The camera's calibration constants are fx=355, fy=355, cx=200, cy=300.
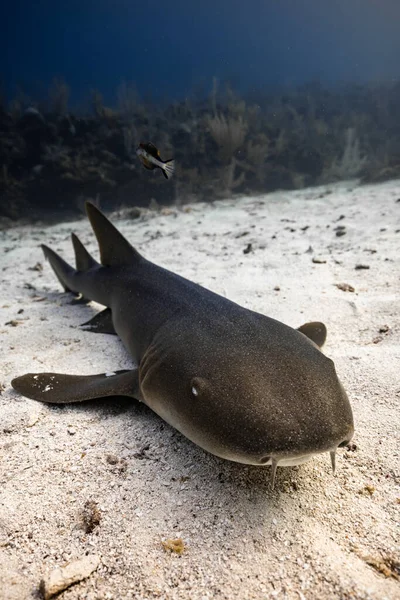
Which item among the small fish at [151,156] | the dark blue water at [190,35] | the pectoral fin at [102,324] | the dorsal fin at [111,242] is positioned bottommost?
the pectoral fin at [102,324]

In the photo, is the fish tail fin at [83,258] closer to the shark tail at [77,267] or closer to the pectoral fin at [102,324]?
the shark tail at [77,267]

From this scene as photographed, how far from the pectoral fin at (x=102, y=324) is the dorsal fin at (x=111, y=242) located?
1.74 ft

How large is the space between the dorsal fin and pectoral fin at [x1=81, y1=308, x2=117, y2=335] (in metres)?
0.53

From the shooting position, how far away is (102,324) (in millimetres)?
3547

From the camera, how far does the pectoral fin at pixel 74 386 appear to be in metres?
2.21

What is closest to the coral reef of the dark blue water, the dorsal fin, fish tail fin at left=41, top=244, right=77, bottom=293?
fish tail fin at left=41, top=244, right=77, bottom=293

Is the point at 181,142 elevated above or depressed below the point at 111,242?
above

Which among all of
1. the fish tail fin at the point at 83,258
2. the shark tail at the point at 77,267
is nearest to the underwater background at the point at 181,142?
the shark tail at the point at 77,267

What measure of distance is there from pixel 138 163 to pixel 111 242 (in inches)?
376

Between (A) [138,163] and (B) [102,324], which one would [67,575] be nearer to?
(B) [102,324]

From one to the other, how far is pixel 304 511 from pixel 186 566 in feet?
1.74

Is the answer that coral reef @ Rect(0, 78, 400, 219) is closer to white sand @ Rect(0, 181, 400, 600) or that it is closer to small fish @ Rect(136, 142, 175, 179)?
small fish @ Rect(136, 142, 175, 179)

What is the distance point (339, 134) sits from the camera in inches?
666

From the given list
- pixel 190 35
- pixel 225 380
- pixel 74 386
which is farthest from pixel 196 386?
pixel 190 35
